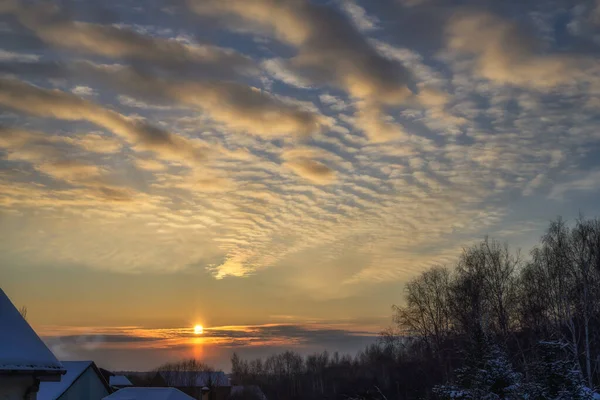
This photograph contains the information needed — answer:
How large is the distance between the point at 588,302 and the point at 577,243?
5.07m

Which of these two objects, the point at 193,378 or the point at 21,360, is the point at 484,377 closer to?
the point at 21,360

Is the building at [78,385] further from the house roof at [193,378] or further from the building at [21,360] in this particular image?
the house roof at [193,378]

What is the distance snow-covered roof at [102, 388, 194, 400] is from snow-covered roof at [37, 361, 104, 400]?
97.7 inches

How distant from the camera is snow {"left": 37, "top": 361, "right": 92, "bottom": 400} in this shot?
3138cm

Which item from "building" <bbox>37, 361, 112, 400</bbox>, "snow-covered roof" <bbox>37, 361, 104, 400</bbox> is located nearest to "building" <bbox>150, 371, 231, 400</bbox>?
"building" <bbox>37, 361, 112, 400</bbox>

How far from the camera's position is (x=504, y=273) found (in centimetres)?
4734

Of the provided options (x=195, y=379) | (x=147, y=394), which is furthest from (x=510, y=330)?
(x=195, y=379)

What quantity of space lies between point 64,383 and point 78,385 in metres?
1.50

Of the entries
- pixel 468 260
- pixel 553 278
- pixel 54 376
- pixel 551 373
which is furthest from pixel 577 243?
pixel 54 376

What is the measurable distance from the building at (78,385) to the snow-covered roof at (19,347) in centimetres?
2268

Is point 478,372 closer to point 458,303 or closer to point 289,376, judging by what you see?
point 458,303

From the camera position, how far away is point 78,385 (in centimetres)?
3438

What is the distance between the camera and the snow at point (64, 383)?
103 ft

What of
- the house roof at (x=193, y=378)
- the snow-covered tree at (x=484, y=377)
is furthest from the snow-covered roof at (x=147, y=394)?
the house roof at (x=193, y=378)
